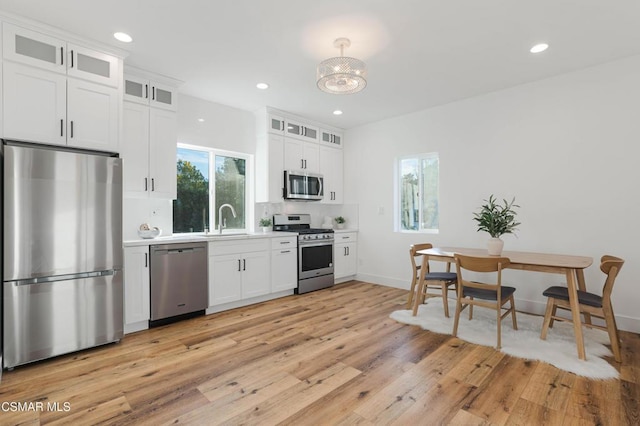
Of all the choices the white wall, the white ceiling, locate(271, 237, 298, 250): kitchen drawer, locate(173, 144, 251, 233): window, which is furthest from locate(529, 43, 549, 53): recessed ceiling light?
locate(173, 144, 251, 233): window

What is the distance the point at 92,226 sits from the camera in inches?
111

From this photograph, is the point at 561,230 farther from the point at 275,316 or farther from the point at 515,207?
the point at 275,316

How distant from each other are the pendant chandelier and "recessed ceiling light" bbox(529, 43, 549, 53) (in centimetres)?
173

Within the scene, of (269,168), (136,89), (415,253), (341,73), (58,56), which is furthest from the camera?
(269,168)

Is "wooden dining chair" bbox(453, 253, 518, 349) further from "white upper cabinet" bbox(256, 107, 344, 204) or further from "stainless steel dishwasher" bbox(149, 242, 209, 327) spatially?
"white upper cabinet" bbox(256, 107, 344, 204)

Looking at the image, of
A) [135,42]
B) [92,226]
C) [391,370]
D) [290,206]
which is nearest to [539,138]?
[391,370]

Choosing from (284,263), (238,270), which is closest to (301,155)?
(284,263)

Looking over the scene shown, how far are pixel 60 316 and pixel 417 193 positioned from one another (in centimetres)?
462

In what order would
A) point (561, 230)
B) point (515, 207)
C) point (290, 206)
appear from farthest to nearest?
point (290, 206) → point (515, 207) → point (561, 230)

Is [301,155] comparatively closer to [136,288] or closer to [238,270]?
[238,270]

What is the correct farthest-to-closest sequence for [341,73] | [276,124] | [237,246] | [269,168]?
[276,124] < [269,168] < [237,246] < [341,73]

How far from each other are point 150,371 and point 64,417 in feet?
1.98

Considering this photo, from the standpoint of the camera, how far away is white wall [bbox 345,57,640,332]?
128 inches

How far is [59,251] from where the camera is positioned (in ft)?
8.71
